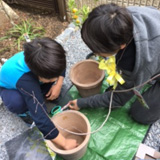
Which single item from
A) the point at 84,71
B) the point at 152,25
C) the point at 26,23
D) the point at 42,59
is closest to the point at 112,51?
the point at 152,25

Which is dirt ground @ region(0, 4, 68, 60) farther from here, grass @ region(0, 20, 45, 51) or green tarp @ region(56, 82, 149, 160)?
green tarp @ region(56, 82, 149, 160)

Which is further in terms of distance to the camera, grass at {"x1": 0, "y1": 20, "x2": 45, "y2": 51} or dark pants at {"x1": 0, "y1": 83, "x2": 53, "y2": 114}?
grass at {"x1": 0, "y1": 20, "x2": 45, "y2": 51}

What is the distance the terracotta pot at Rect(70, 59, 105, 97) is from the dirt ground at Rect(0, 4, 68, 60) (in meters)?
0.94

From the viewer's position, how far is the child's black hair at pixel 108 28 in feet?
2.51

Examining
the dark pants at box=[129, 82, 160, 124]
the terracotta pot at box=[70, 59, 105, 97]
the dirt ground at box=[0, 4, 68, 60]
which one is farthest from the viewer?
the dirt ground at box=[0, 4, 68, 60]

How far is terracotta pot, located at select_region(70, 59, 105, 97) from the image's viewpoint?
4.61ft

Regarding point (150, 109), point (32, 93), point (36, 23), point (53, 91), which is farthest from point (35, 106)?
point (36, 23)

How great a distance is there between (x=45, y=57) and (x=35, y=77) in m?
0.23

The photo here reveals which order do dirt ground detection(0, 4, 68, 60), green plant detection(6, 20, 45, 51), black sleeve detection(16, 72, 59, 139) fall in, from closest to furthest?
1. black sleeve detection(16, 72, 59, 139)
2. dirt ground detection(0, 4, 68, 60)
3. green plant detection(6, 20, 45, 51)

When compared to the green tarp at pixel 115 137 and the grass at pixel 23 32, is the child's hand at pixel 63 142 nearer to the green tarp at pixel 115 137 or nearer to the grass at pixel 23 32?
the green tarp at pixel 115 137

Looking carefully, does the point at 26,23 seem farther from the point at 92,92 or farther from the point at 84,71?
the point at 92,92

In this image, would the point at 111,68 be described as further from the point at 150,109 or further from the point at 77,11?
the point at 77,11

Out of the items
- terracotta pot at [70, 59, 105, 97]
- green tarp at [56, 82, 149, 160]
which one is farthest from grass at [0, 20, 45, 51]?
green tarp at [56, 82, 149, 160]

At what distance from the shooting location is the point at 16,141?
54.4 inches
